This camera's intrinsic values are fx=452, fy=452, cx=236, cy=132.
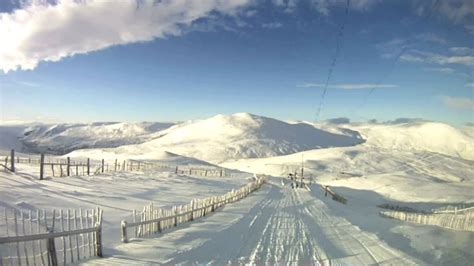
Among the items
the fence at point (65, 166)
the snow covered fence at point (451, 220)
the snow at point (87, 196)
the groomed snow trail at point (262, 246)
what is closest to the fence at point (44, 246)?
the groomed snow trail at point (262, 246)

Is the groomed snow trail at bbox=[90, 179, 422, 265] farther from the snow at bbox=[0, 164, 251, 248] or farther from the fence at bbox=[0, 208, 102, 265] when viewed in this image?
the snow at bbox=[0, 164, 251, 248]

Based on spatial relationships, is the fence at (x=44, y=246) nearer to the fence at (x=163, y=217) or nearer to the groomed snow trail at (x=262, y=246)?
the groomed snow trail at (x=262, y=246)

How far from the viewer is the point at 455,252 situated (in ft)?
45.3

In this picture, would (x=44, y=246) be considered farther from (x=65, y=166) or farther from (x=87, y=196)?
(x=65, y=166)

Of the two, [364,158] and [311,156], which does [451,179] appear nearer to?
[364,158]

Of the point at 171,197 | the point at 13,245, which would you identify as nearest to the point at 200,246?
the point at 13,245

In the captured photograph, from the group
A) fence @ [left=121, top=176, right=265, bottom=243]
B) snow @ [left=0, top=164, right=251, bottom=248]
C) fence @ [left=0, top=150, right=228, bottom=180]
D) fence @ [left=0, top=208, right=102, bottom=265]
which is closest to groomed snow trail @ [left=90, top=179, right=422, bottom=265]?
fence @ [left=121, top=176, right=265, bottom=243]

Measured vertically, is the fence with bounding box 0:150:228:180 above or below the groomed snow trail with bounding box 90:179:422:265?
above

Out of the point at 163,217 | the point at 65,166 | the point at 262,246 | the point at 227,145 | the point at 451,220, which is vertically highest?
the point at 227,145

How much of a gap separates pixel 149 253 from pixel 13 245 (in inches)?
132

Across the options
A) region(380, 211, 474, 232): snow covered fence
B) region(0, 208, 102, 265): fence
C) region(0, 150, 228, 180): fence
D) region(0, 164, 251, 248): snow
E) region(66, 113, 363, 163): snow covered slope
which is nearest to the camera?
region(0, 208, 102, 265): fence

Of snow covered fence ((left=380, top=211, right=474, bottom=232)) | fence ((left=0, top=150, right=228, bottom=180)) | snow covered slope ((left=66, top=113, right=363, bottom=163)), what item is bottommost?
snow covered fence ((left=380, top=211, right=474, bottom=232))

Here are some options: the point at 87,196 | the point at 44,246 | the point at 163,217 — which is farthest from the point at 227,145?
the point at 44,246

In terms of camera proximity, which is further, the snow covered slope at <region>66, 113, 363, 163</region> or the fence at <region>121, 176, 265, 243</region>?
the snow covered slope at <region>66, 113, 363, 163</region>
